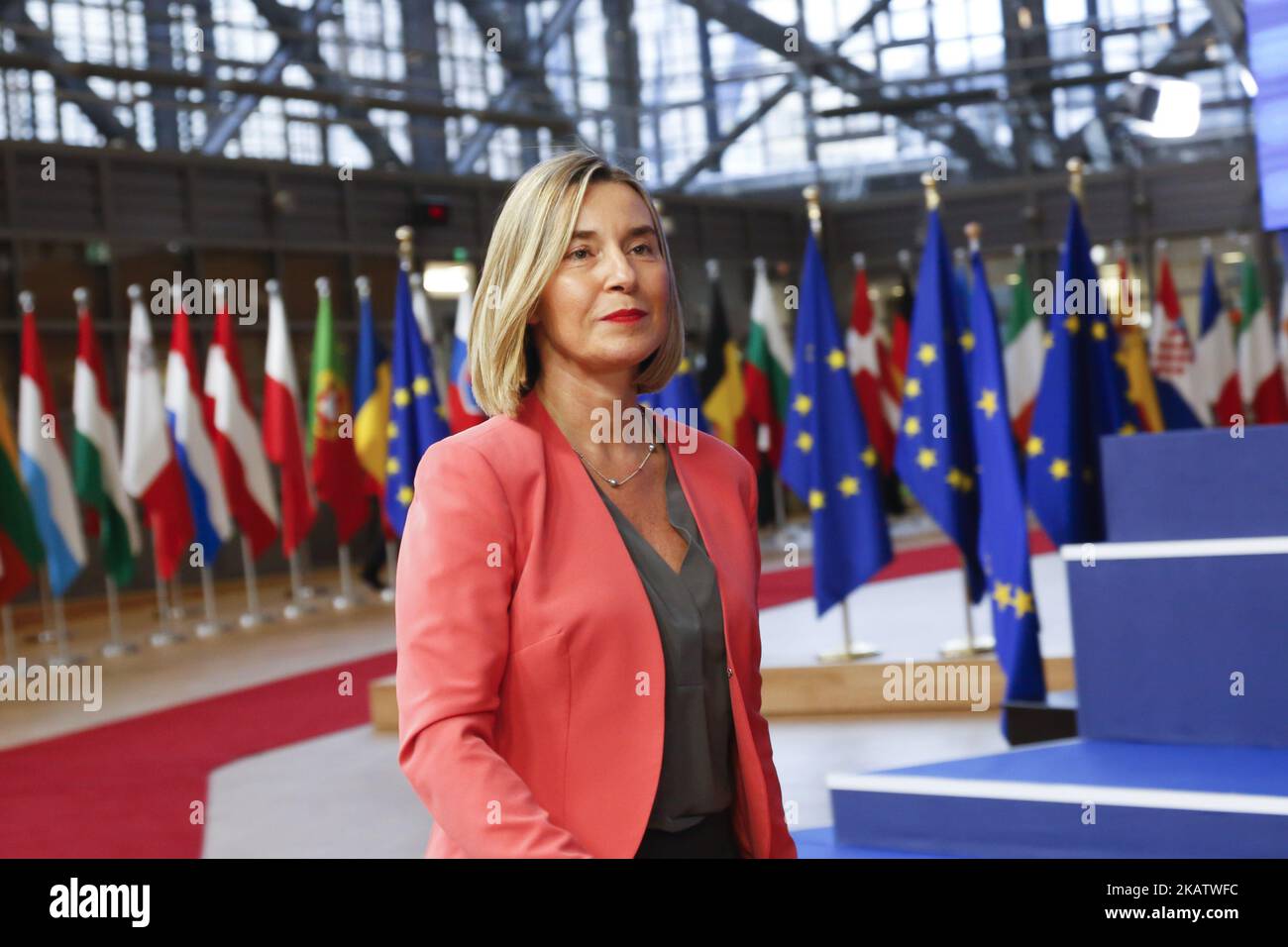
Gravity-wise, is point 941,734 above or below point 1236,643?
below

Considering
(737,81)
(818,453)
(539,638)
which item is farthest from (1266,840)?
(737,81)

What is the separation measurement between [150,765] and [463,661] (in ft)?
19.5

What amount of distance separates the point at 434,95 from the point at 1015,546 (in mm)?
12023

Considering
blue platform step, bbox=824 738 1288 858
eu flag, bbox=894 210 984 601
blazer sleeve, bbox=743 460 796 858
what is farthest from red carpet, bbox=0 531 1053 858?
blazer sleeve, bbox=743 460 796 858

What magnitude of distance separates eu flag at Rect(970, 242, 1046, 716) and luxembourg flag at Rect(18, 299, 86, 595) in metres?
6.25

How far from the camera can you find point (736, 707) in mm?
1669

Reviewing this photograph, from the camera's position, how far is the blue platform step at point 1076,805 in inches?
143

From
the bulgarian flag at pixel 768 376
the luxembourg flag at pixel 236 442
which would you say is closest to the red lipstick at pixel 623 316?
the luxembourg flag at pixel 236 442

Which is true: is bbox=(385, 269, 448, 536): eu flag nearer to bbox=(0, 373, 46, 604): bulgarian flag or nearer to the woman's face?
bbox=(0, 373, 46, 604): bulgarian flag

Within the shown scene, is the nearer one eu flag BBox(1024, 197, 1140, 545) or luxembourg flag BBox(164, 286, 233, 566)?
eu flag BBox(1024, 197, 1140, 545)

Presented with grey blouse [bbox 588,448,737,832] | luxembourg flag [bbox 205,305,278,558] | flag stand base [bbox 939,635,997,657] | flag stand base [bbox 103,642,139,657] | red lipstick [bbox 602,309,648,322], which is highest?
luxembourg flag [bbox 205,305,278,558]

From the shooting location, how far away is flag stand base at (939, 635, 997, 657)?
25.4ft

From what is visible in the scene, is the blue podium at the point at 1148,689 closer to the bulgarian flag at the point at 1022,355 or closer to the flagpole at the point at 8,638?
the flagpole at the point at 8,638
